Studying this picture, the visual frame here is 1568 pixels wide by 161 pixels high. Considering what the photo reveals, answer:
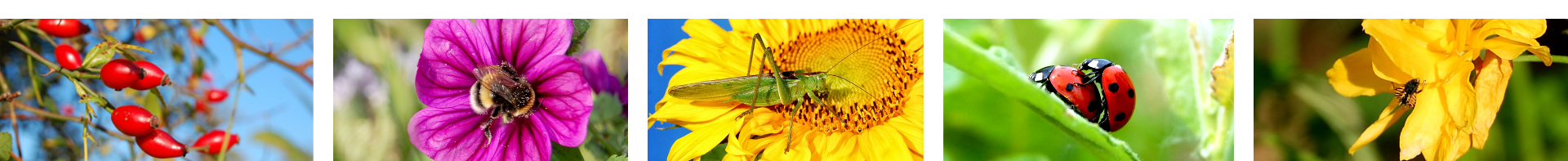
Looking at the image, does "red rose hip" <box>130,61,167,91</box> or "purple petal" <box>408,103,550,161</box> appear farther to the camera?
"purple petal" <box>408,103,550,161</box>

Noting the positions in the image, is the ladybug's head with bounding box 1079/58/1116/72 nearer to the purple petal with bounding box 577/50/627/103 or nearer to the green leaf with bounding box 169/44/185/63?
the purple petal with bounding box 577/50/627/103

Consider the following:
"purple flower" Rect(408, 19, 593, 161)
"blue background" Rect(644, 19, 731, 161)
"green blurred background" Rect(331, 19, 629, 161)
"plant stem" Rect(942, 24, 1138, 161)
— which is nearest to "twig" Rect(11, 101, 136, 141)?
"green blurred background" Rect(331, 19, 629, 161)

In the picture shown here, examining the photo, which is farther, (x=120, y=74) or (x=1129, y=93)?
(x=1129, y=93)

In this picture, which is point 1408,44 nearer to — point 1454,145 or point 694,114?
point 1454,145

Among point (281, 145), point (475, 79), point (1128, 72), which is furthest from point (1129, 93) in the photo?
point (281, 145)

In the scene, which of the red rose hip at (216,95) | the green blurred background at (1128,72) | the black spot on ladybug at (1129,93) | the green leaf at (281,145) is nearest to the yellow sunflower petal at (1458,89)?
the green blurred background at (1128,72)

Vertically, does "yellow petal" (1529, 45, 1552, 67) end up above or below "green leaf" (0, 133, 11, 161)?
above

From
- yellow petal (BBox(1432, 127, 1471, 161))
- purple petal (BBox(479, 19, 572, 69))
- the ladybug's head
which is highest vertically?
purple petal (BBox(479, 19, 572, 69))
